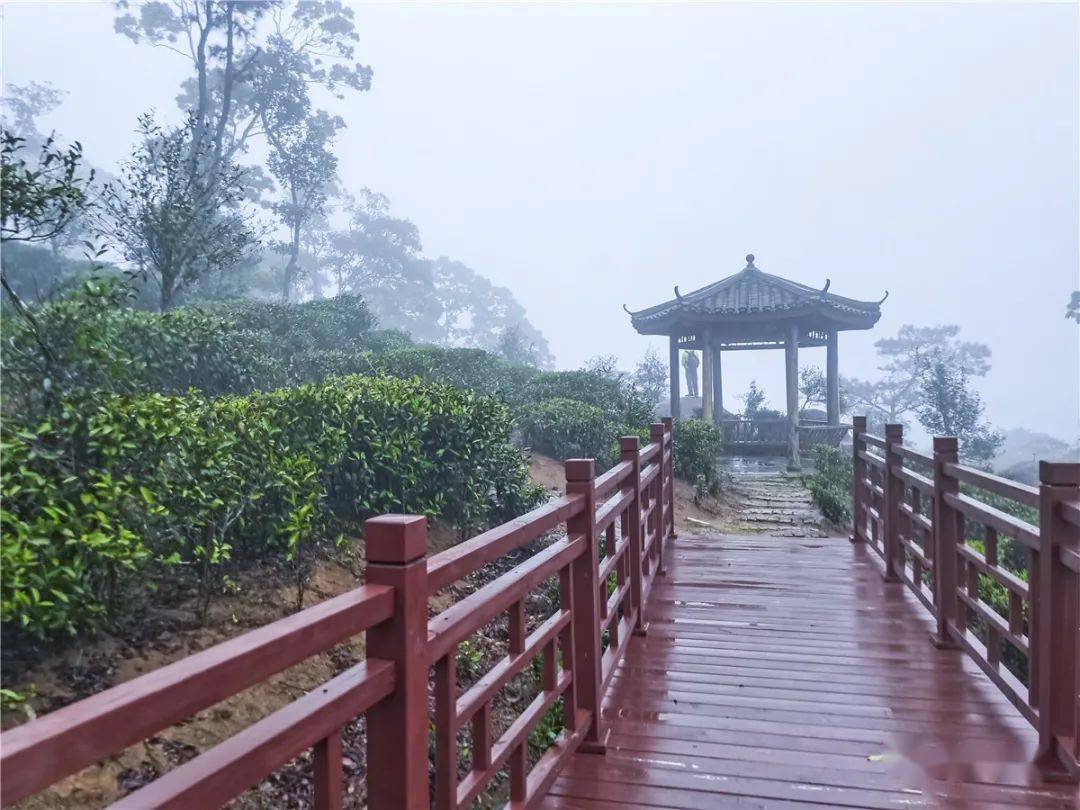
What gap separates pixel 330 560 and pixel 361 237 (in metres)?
29.0

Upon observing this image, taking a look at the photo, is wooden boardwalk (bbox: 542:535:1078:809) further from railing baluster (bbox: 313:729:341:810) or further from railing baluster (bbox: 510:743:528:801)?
railing baluster (bbox: 313:729:341:810)

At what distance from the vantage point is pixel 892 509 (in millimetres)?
4395

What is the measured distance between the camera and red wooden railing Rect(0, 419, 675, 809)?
721mm

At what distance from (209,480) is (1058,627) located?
3510 mm

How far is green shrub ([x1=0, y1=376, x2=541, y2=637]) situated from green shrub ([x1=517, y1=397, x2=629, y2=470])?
3.98 m

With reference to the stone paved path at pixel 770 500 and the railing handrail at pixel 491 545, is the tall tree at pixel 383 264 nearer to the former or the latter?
the stone paved path at pixel 770 500

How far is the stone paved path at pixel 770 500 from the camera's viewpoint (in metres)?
8.19

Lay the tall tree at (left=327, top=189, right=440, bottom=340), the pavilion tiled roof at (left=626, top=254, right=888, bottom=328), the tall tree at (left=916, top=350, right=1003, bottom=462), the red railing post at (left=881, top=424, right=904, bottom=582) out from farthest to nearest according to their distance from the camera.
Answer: the tall tree at (left=327, top=189, right=440, bottom=340) < the tall tree at (left=916, top=350, right=1003, bottom=462) < the pavilion tiled roof at (left=626, top=254, right=888, bottom=328) < the red railing post at (left=881, top=424, right=904, bottom=582)

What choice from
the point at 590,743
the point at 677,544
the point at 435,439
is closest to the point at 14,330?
the point at 435,439

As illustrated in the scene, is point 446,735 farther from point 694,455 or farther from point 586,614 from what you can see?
point 694,455

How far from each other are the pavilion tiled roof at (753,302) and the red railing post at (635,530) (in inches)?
382

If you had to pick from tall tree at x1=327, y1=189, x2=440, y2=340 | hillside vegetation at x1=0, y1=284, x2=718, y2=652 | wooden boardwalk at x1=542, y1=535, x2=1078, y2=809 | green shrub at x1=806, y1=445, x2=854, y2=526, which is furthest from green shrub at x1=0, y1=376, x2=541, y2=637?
tall tree at x1=327, y1=189, x2=440, y2=340

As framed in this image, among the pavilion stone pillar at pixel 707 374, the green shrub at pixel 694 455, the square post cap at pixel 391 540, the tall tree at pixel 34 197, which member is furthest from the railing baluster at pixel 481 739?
the pavilion stone pillar at pixel 707 374

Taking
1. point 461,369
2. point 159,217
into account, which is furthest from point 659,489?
point 461,369
